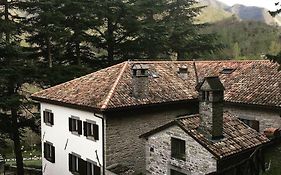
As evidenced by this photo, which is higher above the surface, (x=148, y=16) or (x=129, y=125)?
(x=148, y=16)

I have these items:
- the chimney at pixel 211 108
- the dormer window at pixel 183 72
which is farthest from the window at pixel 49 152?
the chimney at pixel 211 108

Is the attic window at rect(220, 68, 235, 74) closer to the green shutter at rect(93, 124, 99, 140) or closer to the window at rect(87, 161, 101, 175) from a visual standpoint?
the green shutter at rect(93, 124, 99, 140)

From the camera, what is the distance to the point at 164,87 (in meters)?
23.2

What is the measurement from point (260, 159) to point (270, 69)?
35.7 feet

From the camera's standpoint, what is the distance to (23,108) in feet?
88.1

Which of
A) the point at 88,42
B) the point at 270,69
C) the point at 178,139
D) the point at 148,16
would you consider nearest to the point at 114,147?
the point at 178,139

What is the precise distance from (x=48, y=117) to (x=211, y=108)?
13.3m

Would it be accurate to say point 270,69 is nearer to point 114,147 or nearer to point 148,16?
point 114,147

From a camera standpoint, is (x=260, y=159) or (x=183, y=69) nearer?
(x=260, y=159)

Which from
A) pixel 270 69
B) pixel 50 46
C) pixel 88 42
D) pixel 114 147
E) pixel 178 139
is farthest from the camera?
pixel 88 42

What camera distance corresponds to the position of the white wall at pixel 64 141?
68.1 feet

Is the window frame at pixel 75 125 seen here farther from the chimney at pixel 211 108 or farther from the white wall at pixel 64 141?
the chimney at pixel 211 108

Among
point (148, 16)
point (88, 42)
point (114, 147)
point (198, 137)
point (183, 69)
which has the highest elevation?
point (148, 16)

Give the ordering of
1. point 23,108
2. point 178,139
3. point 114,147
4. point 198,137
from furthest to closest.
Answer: point 23,108 < point 114,147 < point 178,139 < point 198,137
